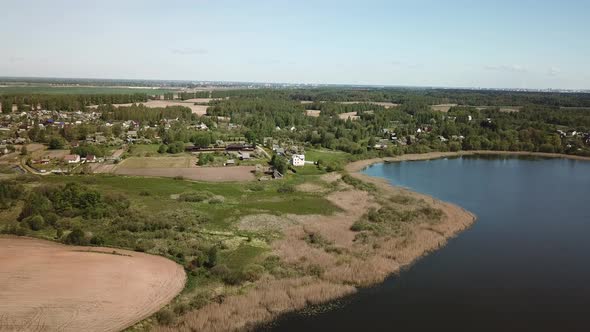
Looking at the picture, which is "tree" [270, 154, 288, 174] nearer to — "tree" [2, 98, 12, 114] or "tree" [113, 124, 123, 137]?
"tree" [113, 124, 123, 137]

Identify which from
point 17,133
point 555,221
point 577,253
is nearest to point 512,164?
point 555,221

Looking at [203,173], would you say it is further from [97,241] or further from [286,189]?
[97,241]

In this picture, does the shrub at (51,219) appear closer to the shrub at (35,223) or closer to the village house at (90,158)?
the shrub at (35,223)

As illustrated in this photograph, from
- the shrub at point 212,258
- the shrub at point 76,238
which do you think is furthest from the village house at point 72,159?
the shrub at point 212,258

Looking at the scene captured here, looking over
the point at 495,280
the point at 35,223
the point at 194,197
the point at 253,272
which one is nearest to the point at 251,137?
the point at 194,197

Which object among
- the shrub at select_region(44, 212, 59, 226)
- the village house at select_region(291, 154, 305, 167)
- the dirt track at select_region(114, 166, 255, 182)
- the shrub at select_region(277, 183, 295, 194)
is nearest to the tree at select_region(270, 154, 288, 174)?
the dirt track at select_region(114, 166, 255, 182)

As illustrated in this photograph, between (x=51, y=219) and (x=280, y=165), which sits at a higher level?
(x=280, y=165)

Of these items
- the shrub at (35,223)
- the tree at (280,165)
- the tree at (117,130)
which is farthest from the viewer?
the tree at (117,130)
